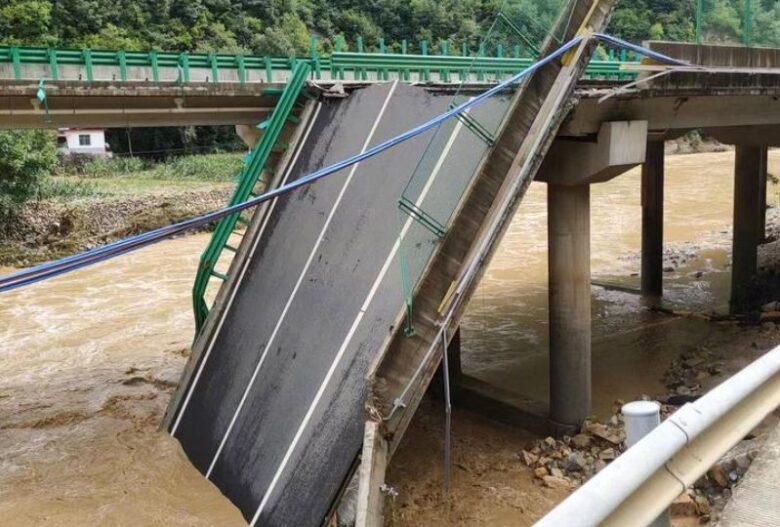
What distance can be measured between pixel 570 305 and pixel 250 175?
5.12 meters

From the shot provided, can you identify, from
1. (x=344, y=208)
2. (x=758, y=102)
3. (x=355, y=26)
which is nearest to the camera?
(x=344, y=208)

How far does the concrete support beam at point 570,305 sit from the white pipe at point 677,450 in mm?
7397

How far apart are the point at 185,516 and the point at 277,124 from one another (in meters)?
5.96

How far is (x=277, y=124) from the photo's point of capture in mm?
11547

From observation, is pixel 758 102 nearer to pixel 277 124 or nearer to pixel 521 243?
pixel 277 124

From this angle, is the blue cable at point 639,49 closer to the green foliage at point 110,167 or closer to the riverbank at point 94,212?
the riverbank at point 94,212

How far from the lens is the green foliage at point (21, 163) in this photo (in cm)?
2711

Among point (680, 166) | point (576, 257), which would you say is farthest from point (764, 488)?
point (680, 166)

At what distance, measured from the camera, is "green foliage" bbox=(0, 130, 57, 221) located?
27109 millimetres

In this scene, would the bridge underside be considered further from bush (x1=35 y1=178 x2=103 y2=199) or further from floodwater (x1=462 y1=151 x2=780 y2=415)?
bush (x1=35 y1=178 x2=103 y2=199)

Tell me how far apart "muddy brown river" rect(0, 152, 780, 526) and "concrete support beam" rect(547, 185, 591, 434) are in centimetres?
153

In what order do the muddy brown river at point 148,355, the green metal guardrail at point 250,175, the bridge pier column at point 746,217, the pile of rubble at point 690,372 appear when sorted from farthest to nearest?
the bridge pier column at point 746,217 → the pile of rubble at point 690,372 → the green metal guardrail at point 250,175 → the muddy brown river at point 148,355

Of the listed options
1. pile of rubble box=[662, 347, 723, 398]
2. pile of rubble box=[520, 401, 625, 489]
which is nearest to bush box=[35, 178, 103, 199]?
pile of rubble box=[662, 347, 723, 398]

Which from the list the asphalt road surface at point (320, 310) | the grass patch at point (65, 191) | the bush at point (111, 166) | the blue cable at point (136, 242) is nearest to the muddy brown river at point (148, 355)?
the asphalt road surface at point (320, 310)
